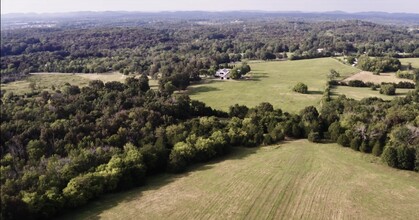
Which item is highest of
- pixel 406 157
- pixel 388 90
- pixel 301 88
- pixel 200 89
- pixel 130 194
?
pixel 388 90

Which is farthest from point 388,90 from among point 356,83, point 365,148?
point 365,148

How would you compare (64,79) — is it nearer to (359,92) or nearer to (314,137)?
(314,137)

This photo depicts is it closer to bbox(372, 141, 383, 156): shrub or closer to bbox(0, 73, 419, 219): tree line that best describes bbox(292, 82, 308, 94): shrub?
bbox(0, 73, 419, 219): tree line

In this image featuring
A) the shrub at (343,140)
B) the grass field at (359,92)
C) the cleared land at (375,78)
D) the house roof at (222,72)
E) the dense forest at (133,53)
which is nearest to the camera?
the shrub at (343,140)

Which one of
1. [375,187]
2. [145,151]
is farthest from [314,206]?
[145,151]

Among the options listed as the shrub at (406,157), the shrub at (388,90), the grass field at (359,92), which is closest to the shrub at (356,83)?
the grass field at (359,92)

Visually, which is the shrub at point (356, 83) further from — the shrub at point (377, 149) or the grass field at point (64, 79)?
the grass field at point (64, 79)

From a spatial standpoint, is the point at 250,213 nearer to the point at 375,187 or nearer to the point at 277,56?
the point at 375,187
